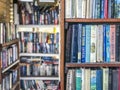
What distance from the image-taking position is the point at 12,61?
3.59 meters

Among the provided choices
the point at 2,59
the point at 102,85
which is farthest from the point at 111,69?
the point at 2,59

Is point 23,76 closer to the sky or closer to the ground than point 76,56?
closer to the ground

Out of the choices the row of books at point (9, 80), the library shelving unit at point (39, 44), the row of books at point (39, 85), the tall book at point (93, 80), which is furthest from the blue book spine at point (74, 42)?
the row of books at point (39, 85)

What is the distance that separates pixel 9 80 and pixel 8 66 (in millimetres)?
219

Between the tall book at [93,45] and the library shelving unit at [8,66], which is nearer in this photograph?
the tall book at [93,45]

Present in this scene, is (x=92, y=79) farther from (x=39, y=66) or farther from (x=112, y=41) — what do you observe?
(x=39, y=66)

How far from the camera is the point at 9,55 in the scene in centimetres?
336

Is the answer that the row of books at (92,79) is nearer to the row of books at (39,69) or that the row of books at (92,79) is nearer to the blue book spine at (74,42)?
the blue book spine at (74,42)

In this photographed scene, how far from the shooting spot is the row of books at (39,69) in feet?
14.5

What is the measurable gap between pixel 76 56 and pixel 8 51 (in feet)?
6.72

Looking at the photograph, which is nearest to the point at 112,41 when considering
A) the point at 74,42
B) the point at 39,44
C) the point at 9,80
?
the point at 74,42

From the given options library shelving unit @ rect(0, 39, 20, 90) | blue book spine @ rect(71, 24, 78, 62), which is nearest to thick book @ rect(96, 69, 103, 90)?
blue book spine @ rect(71, 24, 78, 62)

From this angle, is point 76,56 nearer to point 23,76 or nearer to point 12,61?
point 12,61

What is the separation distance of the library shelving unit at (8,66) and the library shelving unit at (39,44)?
0.42m
